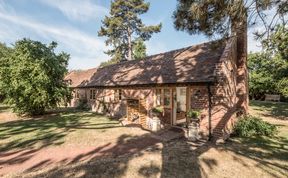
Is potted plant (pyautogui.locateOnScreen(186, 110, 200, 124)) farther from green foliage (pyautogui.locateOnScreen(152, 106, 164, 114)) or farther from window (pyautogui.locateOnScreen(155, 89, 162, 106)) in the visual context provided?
window (pyautogui.locateOnScreen(155, 89, 162, 106))

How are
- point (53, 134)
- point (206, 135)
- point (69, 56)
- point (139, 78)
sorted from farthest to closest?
point (69, 56)
point (139, 78)
point (53, 134)
point (206, 135)

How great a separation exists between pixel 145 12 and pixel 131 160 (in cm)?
3002

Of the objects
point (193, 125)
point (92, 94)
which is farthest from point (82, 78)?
point (193, 125)

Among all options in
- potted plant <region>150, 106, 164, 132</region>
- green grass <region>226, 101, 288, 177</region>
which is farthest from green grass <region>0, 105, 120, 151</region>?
green grass <region>226, 101, 288, 177</region>

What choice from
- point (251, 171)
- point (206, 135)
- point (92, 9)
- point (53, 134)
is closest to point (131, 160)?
point (251, 171)

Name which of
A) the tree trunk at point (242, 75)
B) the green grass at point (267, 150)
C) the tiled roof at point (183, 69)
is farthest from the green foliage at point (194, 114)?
the tree trunk at point (242, 75)

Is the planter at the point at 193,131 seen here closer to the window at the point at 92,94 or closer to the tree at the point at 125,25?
the window at the point at 92,94

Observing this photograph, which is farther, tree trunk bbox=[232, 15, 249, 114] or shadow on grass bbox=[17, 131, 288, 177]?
tree trunk bbox=[232, 15, 249, 114]

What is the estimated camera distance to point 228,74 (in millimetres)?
10242

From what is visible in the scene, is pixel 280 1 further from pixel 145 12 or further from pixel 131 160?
pixel 145 12

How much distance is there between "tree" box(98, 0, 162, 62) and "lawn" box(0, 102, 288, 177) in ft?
83.6

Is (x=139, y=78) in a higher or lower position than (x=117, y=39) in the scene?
lower

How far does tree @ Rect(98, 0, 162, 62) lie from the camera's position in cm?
3199

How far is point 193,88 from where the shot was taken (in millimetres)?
10312
